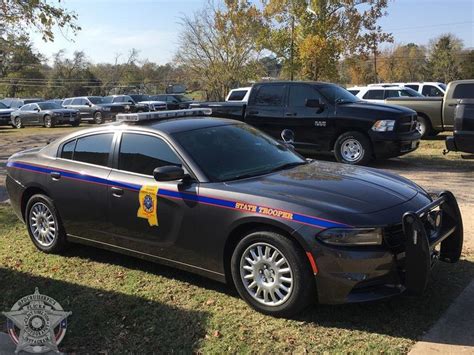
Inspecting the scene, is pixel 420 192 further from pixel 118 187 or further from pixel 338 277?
pixel 118 187

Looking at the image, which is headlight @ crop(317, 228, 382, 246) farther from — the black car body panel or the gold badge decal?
the gold badge decal

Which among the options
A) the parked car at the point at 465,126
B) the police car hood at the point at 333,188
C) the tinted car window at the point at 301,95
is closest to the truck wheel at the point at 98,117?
the tinted car window at the point at 301,95

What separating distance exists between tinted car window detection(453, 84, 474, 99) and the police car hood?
10.4 meters

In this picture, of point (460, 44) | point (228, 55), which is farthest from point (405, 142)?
point (460, 44)

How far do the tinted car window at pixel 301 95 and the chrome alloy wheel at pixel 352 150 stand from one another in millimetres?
1182

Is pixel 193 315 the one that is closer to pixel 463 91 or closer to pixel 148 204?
pixel 148 204

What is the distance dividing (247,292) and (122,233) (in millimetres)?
1468

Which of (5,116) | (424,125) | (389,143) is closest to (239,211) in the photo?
(389,143)

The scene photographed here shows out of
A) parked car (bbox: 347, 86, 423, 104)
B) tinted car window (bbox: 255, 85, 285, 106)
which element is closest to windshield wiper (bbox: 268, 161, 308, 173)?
tinted car window (bbox: 255, 85, 285, 106)

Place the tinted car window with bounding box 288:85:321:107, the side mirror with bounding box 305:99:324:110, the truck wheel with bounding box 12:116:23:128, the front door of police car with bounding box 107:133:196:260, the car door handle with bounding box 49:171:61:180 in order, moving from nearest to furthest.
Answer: the front door of police car with bounding box 107:133:196:260
the car door handle with bounding box 49:171:61:180
the side mirror with bounding box 305:99:324:110
the tinted car window with bounding box 288:85:321:107
the truck wheel with bounding box 12:116:23:128

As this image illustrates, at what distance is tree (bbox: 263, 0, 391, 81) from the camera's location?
84.1 feet

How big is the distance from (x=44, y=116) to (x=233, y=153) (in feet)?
86.6

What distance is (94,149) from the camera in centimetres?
534

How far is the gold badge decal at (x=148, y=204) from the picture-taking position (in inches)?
179
